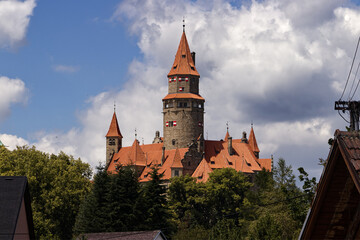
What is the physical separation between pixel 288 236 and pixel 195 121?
7349cm

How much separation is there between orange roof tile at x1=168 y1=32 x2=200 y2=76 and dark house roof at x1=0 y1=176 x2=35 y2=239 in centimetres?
12029

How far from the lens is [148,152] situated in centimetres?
14975

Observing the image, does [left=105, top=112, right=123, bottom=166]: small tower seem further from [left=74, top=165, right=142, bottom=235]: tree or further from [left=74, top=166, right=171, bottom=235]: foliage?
[left=74, top=165, right=142, bottom=235]: tree

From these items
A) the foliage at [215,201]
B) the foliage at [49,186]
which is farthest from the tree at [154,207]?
the foliage at [215,201]

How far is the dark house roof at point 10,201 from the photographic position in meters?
23.8

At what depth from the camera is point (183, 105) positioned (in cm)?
14262

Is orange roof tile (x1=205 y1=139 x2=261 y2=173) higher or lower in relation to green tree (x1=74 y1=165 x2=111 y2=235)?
higher

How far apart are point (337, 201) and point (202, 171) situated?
125 metres

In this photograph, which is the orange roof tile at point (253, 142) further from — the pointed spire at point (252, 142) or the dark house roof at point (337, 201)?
the dark house roof at point (337, 201)

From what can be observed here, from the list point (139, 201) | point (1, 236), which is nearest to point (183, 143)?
point (139, 201)

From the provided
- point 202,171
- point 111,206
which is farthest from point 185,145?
point 111,206

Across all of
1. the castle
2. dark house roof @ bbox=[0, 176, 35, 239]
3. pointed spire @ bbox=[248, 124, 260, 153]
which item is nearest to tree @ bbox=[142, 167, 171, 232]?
dark house roof @ bbox=[0, 176, 35, 239]

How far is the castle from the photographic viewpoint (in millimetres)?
138500

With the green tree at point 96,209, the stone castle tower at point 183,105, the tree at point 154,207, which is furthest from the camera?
the stone castle tower at point 183,105
